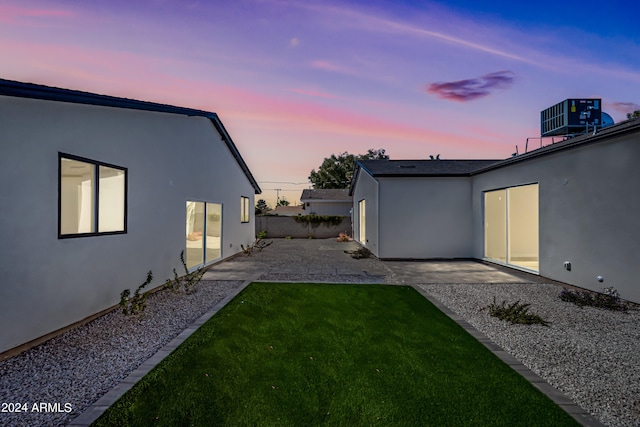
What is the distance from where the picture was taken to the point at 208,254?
9.52 meters

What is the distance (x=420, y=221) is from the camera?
11055 mm

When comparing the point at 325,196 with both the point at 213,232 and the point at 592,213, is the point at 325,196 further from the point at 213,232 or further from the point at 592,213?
the point at 592,213

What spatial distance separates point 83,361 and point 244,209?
1063cm

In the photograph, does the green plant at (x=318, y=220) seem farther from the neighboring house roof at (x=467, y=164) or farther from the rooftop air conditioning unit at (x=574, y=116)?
the rooftop air conditioning unit at (x=574, y=116)

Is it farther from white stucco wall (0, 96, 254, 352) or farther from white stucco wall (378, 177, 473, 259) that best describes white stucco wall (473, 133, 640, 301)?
white stucco wall (0, 96, 254, 352)

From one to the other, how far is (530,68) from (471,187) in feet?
15.9

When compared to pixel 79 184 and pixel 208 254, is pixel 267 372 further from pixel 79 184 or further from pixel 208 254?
pixel 208 254

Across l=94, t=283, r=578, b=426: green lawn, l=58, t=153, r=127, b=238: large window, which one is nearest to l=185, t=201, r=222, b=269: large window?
l=58, t=153, r=127, b=238: large window

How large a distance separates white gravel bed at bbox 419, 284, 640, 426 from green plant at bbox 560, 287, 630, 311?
163 millimetres

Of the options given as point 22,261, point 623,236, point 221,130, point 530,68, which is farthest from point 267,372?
point 530,68

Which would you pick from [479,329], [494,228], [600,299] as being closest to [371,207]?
[494,228]

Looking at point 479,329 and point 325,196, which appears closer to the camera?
point 479,329

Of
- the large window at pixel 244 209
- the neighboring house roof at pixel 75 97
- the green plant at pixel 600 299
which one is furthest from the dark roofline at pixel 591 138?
the large window at pixel 244 209

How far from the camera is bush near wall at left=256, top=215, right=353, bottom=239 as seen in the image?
21297mm
